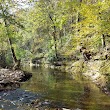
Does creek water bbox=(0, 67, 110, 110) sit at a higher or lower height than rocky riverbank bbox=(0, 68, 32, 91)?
lower

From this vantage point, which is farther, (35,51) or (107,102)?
(35,51)

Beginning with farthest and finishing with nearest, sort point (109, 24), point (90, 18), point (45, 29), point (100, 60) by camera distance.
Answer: point (45, 29)
point (100, 60)
point (90, 18)
point (109, 24)

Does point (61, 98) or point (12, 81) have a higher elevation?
point (12, 81)

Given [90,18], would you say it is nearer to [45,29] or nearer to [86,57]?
[86,57]

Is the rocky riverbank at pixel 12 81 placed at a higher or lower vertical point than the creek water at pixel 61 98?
higher

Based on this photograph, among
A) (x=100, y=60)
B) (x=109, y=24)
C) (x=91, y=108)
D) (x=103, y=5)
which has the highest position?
(x=103, y=5)

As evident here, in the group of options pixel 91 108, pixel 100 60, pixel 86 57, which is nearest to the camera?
pixel 91 108

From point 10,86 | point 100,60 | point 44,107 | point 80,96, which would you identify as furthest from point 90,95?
point 100,60

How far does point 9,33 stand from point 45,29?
94.2 ft

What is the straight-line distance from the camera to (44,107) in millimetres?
10453

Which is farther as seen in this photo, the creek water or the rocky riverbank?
the rocky riverbank

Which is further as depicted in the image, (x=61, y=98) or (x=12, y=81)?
(x=12, y=81)

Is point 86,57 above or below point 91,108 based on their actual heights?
above

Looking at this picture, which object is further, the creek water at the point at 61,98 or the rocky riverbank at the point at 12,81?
the rocky riverbank at the point at 12,81
